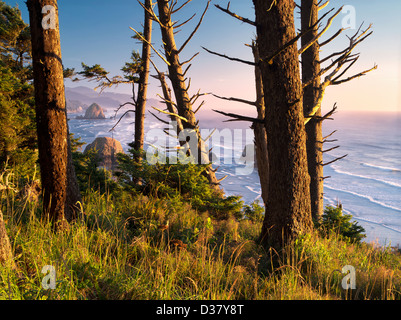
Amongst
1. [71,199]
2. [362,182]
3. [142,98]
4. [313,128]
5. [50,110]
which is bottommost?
[362,182]

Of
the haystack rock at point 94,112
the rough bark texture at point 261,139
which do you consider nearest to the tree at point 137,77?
the rough bark texture at point 261,139

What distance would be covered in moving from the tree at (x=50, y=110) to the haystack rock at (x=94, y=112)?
98.7m

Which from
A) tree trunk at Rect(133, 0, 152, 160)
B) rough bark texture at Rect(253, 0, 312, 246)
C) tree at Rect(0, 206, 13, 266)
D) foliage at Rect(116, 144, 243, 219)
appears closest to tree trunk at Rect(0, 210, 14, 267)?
tree at Rect(0, 206, 13, 266)

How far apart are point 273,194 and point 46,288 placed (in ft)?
9.86

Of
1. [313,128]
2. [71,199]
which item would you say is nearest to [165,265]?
[71,199]

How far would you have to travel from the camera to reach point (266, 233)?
4.20 metres

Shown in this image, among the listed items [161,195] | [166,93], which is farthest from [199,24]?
[161,195]

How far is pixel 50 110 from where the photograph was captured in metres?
4.00

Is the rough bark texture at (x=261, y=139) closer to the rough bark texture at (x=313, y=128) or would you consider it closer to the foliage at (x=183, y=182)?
the foliage at (x=183, y=182)

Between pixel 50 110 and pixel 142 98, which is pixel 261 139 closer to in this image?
pixel 50 110

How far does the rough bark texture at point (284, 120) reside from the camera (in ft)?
12.7

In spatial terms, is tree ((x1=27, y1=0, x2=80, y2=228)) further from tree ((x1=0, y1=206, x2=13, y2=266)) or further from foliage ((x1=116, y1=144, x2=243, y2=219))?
foliage ((x1=116, y1=144, x2=243, y2=219))

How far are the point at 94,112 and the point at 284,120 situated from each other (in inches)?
4089

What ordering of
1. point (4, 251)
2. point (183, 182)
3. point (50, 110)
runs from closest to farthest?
point (4, 251) < point (50, 110) < point (183, 182)
